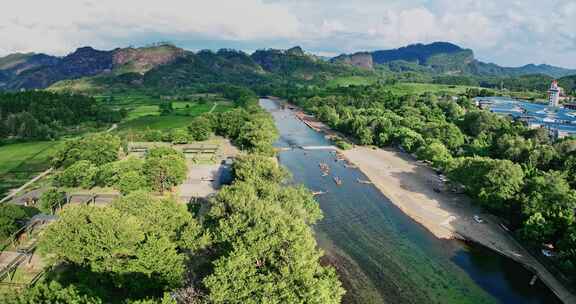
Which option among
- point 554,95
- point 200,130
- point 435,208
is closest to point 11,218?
point 200,130

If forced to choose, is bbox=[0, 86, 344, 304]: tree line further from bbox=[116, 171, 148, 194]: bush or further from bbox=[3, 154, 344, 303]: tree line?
bbox=[116, 171, 148, 194]: bush

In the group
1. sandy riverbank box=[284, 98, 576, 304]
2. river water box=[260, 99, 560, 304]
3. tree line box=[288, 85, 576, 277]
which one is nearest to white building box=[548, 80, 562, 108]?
tree line box=[288, 85, 576, 277]

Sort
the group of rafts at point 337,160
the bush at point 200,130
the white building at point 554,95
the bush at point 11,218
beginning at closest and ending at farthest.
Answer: the bush at point 11,218, the group of rafts at point 337,160, the bush at point 200,130, the white building at point 554,95

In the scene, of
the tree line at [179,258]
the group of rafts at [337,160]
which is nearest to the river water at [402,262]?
the group of rafts at [337,160]

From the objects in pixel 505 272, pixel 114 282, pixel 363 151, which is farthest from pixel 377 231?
pixel 363 151

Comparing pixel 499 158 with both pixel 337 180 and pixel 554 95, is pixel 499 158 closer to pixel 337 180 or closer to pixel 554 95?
pixel 337 180

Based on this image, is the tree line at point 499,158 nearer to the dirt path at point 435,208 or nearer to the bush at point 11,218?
the dirt path at point 435,208
